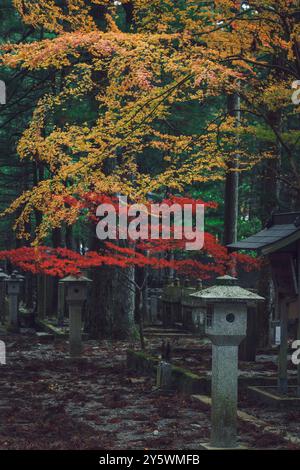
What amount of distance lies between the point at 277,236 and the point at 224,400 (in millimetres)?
5256

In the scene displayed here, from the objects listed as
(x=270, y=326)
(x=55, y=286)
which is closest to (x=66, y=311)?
(x=55, y=286)

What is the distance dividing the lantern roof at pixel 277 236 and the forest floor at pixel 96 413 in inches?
113

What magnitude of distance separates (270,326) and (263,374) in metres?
6.49

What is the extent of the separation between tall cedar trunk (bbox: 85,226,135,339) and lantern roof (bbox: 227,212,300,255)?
1072 cm

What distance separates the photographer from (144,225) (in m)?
20.5

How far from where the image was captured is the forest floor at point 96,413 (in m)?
10.8

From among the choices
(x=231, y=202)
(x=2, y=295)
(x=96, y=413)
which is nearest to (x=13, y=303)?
(x=2, y=295)

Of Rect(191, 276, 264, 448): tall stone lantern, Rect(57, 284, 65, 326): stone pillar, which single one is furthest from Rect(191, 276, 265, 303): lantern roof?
Rect(57, 284, 65, 326): stone pillar

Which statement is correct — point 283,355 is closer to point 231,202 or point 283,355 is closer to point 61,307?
point 231,202

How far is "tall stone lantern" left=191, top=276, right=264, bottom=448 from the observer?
10.1 m

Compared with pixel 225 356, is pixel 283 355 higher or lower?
lower

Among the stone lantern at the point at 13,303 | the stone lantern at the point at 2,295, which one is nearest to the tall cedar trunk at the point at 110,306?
the stone lantern at the point at 13,303

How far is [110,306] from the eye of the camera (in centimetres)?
2645

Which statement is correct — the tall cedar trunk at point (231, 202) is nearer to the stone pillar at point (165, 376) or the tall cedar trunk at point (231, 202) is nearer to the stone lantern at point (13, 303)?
the stone pillar at point (165, 376)
